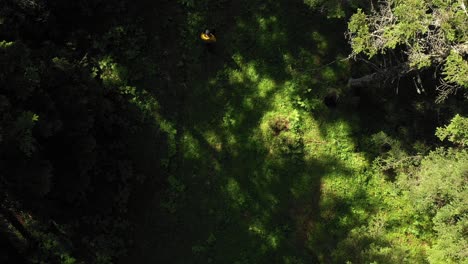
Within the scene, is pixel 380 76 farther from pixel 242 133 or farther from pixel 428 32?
pixel 242 133

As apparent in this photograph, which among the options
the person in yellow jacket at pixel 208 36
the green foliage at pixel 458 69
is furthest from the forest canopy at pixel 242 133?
the person in yellow jacket at pixel 208 36

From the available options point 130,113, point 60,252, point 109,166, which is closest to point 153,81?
point 130,113

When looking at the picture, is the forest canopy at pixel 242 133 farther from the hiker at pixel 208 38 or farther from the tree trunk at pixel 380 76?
the hiker at pixel 208 38

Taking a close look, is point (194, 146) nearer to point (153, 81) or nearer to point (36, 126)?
point (153, 81)

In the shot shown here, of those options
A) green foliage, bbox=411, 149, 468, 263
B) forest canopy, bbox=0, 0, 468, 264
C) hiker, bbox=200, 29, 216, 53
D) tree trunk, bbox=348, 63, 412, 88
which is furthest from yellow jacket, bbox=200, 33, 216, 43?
green foliage, bbox=411, 149, 468, 263

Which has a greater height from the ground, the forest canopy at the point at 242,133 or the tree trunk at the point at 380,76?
the tree trunk at the point at 380,76

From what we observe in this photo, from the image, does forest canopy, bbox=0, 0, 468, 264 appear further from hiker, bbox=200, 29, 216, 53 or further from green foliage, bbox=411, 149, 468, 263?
hiker, bbox=200, 29, 216, 53
